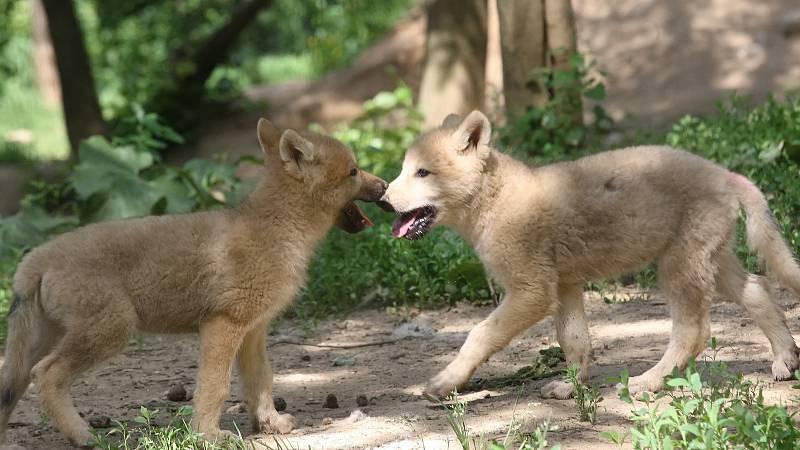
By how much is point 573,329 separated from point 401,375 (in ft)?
3.87

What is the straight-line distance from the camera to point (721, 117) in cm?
1021

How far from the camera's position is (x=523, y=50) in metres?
10.8

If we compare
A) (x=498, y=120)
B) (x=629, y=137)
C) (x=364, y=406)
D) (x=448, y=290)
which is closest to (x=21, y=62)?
(x=498, y=120)

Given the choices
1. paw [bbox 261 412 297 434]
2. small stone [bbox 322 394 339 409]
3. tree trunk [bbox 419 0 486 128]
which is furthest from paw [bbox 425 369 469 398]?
tree trunk [bbox 419 0 486 128]

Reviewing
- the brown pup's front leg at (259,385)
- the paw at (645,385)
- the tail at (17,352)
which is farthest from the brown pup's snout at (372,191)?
the tail at (17,352)

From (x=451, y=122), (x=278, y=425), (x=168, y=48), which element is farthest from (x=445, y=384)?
(x=168, y=48)

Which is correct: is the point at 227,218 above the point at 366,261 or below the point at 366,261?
above

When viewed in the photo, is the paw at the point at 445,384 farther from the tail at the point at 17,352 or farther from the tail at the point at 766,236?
the tail at the point at 17,352

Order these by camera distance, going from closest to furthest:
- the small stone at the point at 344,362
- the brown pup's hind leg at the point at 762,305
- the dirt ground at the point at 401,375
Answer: the dirt ground at the point at 401,375 → the brown pup's hind leg at the point at 762,305 → the small stone at the point at 344,362

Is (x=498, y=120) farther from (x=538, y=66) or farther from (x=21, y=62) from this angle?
(x=21, y=62)

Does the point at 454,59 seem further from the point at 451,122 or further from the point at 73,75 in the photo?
the point at 451,122

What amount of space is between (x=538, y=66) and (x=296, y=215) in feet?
18.3

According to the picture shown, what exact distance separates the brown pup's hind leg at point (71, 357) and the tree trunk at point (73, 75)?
33.5ft

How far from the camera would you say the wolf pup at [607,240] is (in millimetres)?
5672
